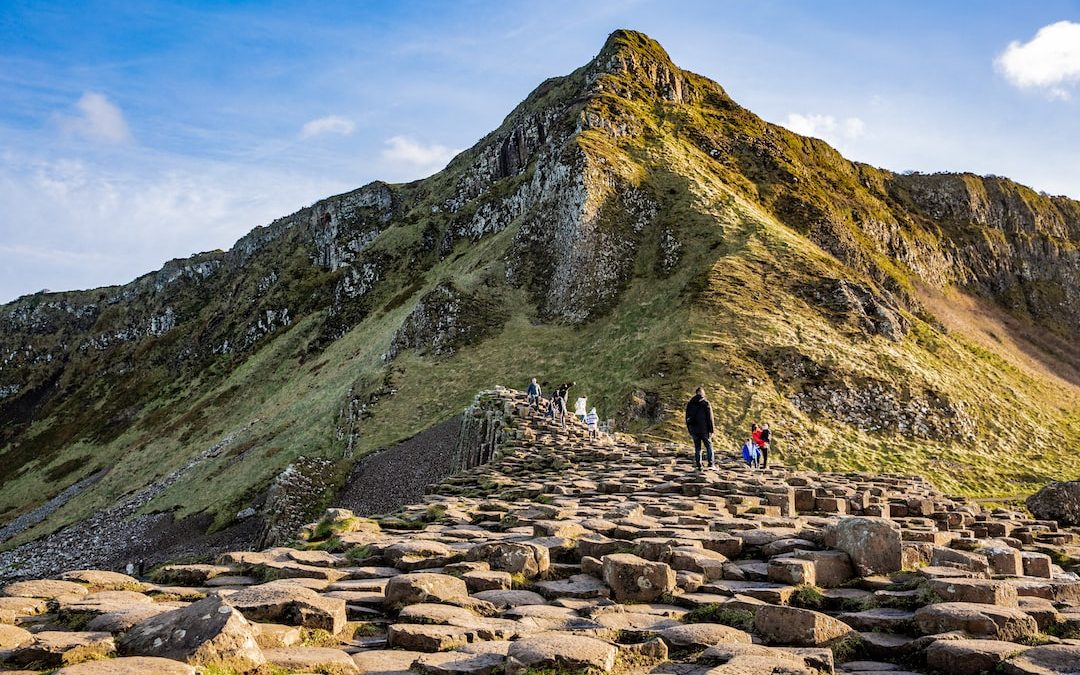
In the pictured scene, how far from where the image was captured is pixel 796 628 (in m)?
8.18

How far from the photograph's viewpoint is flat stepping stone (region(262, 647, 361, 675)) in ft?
22.6

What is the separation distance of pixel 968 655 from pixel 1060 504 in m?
24.3

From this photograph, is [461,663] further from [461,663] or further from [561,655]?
[561,655]

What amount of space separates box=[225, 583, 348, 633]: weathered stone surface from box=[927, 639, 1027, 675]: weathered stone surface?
6.06m

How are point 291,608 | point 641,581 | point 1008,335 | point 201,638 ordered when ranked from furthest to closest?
point 1008,335
point 641,581
point 291,608
point 201,638

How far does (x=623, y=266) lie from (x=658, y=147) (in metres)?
25.4

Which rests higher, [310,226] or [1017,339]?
[310,226]

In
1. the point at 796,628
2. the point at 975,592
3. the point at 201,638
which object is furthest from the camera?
the point at 975,592

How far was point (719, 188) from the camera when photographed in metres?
88.8


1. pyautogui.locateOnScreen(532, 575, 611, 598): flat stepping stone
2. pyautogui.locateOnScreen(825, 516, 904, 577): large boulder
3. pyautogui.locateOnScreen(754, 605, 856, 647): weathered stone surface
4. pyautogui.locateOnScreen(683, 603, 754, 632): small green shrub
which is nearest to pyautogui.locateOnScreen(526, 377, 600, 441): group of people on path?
pyautogui.locateOnScreen(825, 516, 904, 577): large boulder

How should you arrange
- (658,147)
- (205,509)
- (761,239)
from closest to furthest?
(205,509), (761,239), (658,147)

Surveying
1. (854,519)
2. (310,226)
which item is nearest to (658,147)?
(854,519)

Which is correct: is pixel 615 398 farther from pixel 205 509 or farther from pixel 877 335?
pixel 205 509

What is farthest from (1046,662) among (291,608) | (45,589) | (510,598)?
(45,589)
